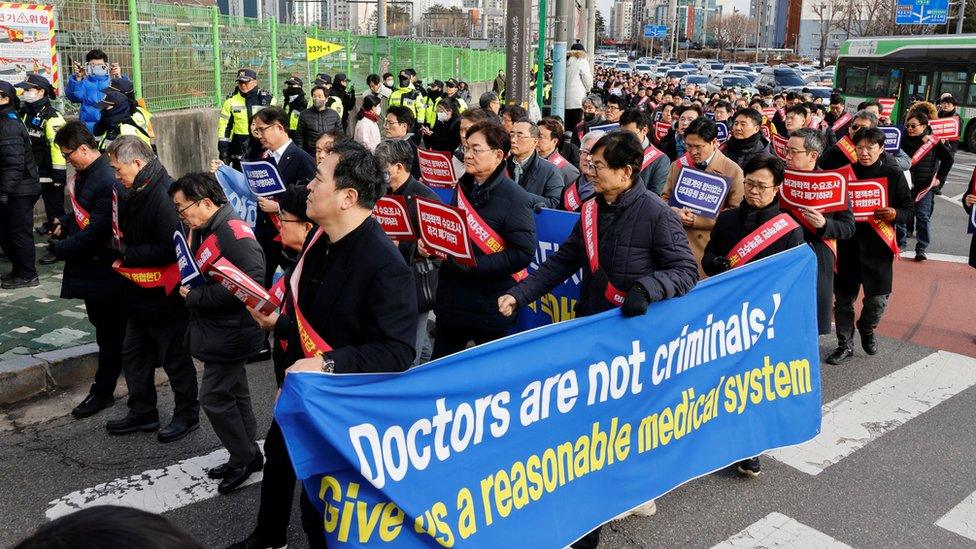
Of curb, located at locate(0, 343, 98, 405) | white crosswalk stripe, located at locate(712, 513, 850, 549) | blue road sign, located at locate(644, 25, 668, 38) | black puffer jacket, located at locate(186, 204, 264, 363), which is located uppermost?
blue road sign, located at locate(644, 25, 668, 38)

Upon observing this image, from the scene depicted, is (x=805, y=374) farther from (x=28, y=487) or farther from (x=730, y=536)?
(x=28, y=487)

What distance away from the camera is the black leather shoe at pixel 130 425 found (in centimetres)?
554

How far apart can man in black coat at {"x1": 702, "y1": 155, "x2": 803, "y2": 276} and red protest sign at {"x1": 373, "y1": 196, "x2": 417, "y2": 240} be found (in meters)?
1.83

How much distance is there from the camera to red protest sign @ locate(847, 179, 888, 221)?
22.7ft

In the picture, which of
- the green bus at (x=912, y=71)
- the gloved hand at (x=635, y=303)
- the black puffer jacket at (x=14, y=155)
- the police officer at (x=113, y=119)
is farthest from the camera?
the green bus at (x=912, y=71)

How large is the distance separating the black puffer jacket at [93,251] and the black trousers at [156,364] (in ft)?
1.10

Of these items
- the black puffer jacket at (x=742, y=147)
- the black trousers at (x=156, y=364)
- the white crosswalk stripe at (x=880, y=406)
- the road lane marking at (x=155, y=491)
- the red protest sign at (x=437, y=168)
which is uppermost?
the black puffer jacket at (x=742, y=147)

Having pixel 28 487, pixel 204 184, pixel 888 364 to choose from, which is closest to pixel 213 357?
pixel 204 184

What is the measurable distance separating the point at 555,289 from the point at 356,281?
10.1 feet

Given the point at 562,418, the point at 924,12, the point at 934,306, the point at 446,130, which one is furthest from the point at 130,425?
the point at 924,12

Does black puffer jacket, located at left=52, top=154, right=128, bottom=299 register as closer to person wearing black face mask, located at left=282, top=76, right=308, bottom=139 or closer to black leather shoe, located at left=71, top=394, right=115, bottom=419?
black leather shoe, located at left=71, top=394, right=115, bottom=419

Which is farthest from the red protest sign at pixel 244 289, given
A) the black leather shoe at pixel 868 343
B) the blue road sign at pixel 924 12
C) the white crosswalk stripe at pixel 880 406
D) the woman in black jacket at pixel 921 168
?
the blue road sign at pixel 924 12

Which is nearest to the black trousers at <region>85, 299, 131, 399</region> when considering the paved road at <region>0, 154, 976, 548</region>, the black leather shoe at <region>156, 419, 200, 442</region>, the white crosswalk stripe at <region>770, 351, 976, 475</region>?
the paved road at <region>0, 154, 976, 548</region>

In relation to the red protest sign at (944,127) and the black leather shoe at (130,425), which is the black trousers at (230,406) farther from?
the red protest sign at (944,127)
